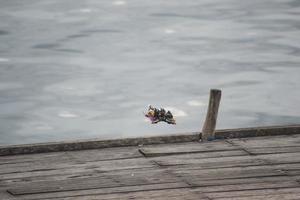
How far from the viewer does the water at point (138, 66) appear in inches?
671

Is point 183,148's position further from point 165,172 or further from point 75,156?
point 75,156

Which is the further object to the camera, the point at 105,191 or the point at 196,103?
the point at 196,103

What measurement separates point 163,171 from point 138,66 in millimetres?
15650

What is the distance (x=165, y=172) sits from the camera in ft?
24.5

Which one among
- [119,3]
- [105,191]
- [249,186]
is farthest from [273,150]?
[119,3]

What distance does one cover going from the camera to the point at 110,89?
2014 cm

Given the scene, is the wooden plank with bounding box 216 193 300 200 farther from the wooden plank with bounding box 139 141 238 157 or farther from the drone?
the drone

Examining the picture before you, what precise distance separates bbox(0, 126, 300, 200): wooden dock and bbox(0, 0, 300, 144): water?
280 inches

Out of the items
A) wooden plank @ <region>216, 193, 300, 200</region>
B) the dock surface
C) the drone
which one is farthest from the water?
wooden plank @ <region>216, 193, 300, 200</region>

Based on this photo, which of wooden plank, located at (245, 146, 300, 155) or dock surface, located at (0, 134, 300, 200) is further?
wooden plank, located at (245, 146, 300, 155)

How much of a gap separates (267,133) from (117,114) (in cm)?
896

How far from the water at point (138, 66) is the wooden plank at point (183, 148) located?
22.8 feet

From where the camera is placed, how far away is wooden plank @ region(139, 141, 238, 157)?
→ 8.10 meters

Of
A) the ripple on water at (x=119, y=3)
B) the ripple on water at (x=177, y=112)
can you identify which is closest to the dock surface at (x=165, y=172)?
the ripple on water at (x=177, y=112)
